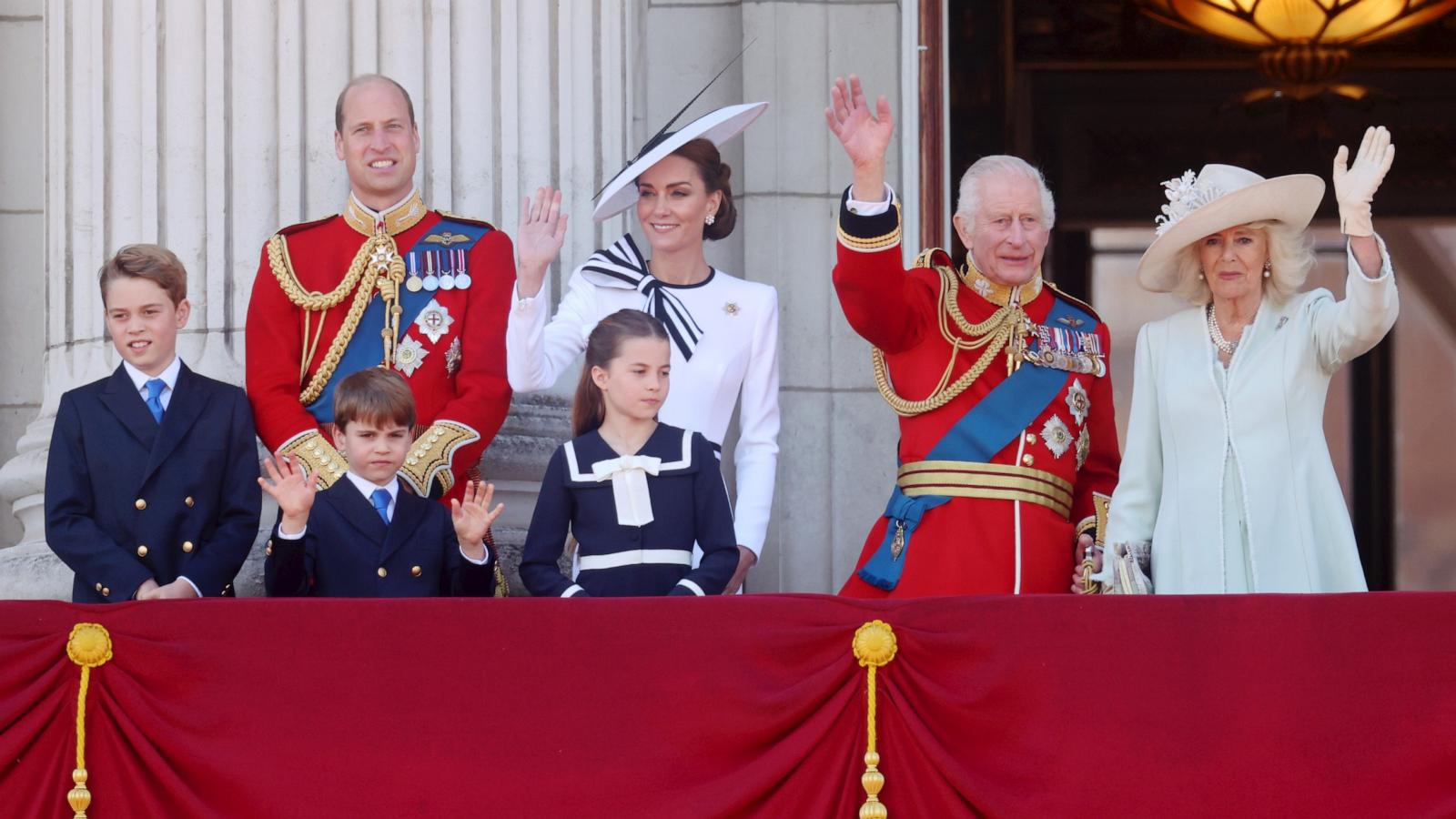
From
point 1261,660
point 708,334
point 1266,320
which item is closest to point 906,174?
point 708,334

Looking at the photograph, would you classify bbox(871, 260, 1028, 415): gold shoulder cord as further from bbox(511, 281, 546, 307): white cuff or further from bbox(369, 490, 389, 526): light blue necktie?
bbox(369, 490, 389, 526): light blue necktie

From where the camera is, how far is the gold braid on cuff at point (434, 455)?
530 cm


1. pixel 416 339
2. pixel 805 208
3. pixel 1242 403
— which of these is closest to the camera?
pixel 1242 403

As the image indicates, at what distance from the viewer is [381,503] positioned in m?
5.12

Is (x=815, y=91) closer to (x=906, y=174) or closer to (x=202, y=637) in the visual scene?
(x=906, y=174)

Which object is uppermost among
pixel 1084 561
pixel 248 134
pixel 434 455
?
pixel 248 134

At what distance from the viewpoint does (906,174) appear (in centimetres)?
748

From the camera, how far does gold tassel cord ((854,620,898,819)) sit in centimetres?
441

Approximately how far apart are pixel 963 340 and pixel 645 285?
0.75 meters

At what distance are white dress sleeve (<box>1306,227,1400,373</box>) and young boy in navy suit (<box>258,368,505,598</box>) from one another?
5.48 ft

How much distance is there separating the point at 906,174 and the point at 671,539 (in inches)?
105

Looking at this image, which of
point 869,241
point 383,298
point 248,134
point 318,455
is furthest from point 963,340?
point 248,134

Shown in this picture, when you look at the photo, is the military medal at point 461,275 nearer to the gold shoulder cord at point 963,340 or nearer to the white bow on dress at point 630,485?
the white bow on dress at point 630,485

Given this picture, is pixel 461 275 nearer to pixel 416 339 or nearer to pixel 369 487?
pixel 416 339
